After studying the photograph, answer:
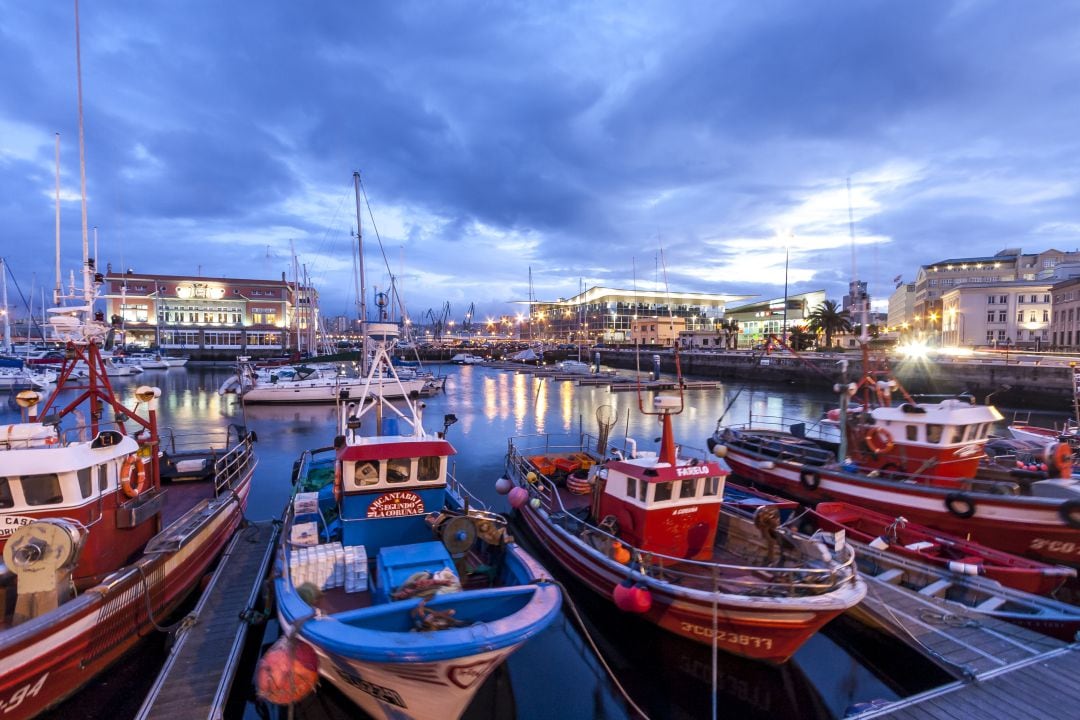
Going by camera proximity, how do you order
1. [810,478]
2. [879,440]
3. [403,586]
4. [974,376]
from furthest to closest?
[974,376]
[810,478]
[879,440]
[403,586]

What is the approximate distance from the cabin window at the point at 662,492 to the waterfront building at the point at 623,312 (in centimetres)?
13432

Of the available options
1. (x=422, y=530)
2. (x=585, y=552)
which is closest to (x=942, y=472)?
(x=585, y=552)

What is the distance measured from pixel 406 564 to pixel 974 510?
1382 cm

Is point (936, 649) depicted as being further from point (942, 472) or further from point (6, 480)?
point (6, 480)

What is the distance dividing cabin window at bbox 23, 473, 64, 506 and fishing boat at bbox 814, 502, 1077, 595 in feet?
51.6

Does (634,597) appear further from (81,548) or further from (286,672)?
(81,548)

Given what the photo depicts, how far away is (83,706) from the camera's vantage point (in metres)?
8.29

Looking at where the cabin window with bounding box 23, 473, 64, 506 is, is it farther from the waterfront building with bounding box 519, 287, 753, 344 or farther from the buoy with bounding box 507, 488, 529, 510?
the waterfront building with bounding box 519, 287, 753, 344

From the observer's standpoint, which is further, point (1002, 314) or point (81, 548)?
point (1002, 314)

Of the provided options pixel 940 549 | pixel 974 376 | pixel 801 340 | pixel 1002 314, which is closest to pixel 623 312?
pixel 801 340

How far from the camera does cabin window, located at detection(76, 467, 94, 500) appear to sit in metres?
8.94

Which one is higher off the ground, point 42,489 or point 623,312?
point 623,312

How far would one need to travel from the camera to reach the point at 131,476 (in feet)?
33.4

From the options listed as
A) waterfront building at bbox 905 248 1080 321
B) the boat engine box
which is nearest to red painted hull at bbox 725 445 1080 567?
the boat engine box
